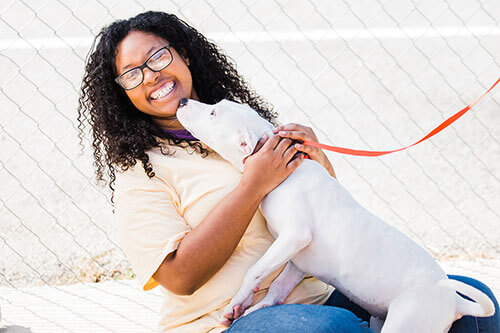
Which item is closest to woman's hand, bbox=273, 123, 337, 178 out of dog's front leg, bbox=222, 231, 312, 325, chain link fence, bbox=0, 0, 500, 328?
dog's front leg, bbox=222, 231, 312, 325

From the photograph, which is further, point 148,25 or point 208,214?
point 148,25

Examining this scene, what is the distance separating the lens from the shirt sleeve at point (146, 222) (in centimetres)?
165

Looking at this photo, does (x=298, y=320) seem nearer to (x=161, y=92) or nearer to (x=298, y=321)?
(x=298, y=321)

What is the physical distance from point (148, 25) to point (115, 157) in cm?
45

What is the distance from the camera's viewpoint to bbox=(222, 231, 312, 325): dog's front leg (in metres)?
1.62

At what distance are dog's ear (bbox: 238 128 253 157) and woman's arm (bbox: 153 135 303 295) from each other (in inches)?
1.2

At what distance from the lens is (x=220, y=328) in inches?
64.8

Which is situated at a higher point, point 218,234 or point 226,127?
point 226,127

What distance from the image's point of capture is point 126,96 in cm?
198

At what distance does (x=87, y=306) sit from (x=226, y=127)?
4.28 ft

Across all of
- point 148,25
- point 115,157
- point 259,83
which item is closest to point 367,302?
point 115,157

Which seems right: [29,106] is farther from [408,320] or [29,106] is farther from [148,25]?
[408,320]

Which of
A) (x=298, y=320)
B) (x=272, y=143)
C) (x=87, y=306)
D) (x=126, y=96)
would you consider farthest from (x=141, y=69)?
(x=87, y=306)

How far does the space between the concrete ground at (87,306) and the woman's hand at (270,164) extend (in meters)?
1.08
